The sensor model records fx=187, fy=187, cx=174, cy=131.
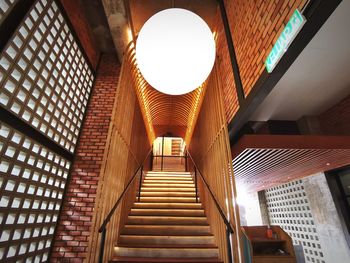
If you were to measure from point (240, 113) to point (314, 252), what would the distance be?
6.15 m

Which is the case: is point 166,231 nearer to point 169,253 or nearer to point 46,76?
point 169,253

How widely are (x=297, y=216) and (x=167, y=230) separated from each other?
5.48 metres

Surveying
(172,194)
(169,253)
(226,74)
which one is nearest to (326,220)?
(172,194)

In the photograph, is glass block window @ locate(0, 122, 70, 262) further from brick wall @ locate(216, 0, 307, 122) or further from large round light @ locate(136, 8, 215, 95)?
brick wall @ locate(216, 0, 307, 122)

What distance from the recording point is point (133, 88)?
4582 millimetres

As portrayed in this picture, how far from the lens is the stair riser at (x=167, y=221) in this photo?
399cm

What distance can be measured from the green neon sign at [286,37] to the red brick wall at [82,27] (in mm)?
3059

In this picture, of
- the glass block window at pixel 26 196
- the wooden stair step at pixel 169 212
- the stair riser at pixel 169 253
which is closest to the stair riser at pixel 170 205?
the wooden stair step at pixel 169 212

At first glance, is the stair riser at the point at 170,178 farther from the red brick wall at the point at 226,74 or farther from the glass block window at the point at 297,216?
the glass block window at the point at 297,216

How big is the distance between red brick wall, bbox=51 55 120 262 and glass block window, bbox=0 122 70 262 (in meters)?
0.16

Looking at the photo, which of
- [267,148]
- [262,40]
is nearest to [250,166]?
[267,148]

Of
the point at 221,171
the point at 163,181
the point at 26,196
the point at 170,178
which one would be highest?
the point at 170,178

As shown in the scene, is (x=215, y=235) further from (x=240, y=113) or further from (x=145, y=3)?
(x=145, y=3)

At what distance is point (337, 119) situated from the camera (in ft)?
12.3
